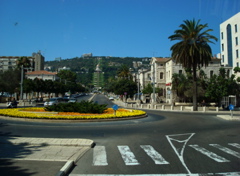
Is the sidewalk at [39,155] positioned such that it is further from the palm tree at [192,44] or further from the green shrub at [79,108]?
the palm tree at [192,44]

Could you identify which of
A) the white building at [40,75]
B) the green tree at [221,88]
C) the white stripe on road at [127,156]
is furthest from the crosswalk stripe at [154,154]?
the white building at [40,75]

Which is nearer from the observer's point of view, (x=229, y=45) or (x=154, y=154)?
(x=154, y=154)

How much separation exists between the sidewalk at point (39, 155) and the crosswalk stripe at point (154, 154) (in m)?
2.45

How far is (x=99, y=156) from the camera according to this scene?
8.88 meters

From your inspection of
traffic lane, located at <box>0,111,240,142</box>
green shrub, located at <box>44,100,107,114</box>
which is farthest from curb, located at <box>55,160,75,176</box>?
green shrub, located at <box>44,100,107,114</box>

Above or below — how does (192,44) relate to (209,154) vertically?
above

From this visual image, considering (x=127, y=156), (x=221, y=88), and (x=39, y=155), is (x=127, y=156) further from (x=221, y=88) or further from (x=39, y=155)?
(x=221, y=88)

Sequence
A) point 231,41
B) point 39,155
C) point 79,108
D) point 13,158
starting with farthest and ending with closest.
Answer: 1. point 231,41
2. point 79,108
3. point 39,155
4. point 13,158

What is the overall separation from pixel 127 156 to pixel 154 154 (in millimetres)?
1107

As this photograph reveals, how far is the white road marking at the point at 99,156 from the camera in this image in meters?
7.92

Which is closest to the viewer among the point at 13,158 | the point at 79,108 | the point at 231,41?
the point at 13,158

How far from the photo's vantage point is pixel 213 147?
34.4ft

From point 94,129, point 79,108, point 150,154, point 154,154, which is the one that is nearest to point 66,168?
point 150,154

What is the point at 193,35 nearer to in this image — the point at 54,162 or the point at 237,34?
the point at 54,162
